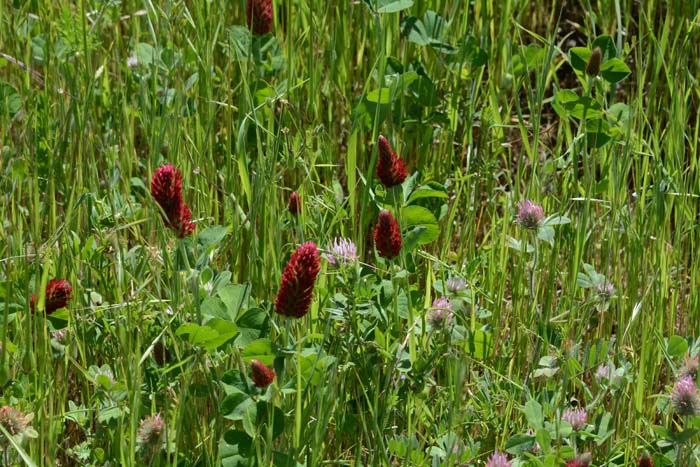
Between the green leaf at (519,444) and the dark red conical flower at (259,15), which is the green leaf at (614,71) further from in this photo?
the green leaf at (519,444)

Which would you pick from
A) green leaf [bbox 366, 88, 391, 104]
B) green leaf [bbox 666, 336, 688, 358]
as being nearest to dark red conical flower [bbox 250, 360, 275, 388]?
green leaf [bbox 666, 336, 688, 358]

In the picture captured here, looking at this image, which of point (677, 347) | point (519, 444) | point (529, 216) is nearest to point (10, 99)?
point (529, 216)

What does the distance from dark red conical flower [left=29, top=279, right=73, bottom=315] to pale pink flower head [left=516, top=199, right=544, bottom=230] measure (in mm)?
836

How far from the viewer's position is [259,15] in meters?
2.39

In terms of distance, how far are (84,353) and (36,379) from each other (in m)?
0.23

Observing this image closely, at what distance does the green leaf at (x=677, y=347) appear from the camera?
1773 mm

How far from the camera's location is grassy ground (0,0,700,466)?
1.66 meters

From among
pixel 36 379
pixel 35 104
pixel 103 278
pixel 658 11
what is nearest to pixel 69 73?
pixel 35 104

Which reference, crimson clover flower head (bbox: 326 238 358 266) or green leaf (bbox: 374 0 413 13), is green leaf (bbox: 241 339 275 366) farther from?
green leaf (bbox: 374 0 413 13)

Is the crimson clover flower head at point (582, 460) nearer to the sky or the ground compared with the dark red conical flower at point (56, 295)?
nearer to the ground

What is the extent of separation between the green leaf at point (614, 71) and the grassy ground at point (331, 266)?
12 millimetres

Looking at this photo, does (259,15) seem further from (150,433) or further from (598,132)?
(150,433)

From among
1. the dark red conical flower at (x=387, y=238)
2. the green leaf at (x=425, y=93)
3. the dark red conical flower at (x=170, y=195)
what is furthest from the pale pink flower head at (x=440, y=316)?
the green leaf at (x=425, y=93)

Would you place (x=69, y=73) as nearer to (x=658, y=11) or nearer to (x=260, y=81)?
(x=260, y=81)
